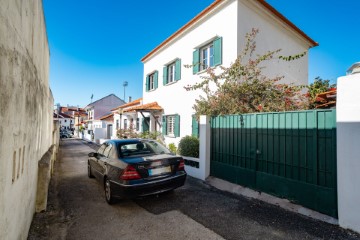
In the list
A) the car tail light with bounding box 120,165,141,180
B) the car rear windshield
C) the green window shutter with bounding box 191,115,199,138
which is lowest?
the car tail light with bounding box 120,165,141,180

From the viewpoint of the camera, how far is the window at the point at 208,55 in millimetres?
9172

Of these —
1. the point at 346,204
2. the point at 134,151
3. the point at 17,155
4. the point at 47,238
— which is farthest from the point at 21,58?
the point at 346,204

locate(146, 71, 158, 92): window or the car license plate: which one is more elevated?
locate(146, 71, 158, 92): window

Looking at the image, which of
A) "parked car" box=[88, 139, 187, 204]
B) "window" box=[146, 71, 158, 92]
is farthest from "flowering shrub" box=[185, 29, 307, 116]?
"window" box=[146, 71, 158, 92]

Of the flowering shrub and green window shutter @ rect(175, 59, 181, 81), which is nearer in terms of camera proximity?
the flowering shrub

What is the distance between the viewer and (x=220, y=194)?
571 centimetres

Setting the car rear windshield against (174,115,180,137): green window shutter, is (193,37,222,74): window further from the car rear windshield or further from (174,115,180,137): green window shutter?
the car rear windshield

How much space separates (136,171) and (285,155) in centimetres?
358

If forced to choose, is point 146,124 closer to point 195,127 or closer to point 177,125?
point 177,125

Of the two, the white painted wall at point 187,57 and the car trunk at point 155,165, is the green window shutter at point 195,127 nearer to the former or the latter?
the white painted wall at point 187,57

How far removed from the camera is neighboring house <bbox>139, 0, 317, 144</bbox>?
8867mm

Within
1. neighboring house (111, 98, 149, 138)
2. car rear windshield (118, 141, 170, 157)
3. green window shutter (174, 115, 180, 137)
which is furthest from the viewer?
neighboring house (111, 98, 149, 138)

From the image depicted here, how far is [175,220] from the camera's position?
4129 millimetres

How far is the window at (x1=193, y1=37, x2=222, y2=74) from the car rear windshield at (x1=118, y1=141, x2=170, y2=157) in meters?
5.10
